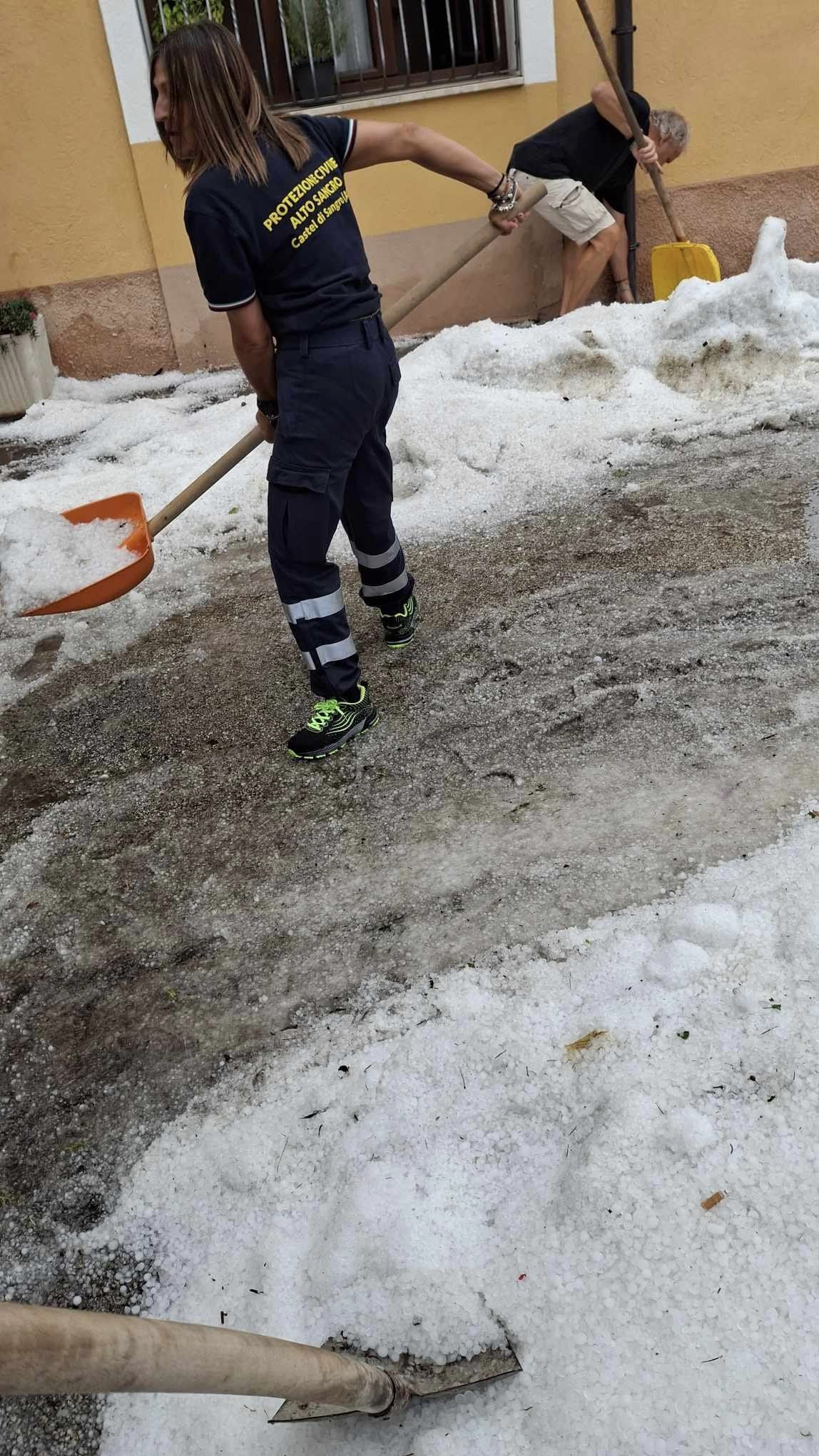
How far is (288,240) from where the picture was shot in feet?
8.58

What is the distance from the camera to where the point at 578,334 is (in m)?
5.35

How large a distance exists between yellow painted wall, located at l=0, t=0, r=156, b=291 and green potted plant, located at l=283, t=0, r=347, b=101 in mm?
1111

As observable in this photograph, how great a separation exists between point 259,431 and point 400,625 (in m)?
0.78

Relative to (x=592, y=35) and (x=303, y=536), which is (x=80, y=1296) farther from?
(x=592, y=35)

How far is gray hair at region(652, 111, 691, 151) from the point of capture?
6141 millimetres

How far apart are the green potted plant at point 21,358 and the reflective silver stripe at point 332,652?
4.46 metres

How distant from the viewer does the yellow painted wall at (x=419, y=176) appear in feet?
20.9

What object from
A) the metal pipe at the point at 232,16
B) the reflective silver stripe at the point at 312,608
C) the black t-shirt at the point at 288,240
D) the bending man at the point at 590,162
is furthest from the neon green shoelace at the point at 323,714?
the metal pipe at the point at 232,16

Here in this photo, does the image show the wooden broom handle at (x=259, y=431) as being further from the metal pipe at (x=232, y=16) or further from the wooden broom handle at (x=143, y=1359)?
the metal pipe at (x=232, y=16)

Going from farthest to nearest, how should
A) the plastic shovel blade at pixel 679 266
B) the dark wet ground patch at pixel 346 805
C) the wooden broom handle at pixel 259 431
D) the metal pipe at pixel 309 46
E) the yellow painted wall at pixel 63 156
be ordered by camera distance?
the metal pipe at pixel 309 46, the yellow painted wall at pixel 63 156, the plastic shovel blade at pixel 679 266, the wooden broom handle at pixel 259 431, the dark wet ground patch at pixel 346 805

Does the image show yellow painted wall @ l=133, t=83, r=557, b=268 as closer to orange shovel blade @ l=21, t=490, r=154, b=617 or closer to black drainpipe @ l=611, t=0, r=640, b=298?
black drainpipe @ l=611, t=0, r=640, b=298

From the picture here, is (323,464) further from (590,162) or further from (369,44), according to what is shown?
(369,44)

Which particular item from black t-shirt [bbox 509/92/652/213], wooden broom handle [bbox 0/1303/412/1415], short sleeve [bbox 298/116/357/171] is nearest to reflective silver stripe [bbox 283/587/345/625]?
short sleeve [bbox 298/116/357/171]

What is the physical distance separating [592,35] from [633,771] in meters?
5.24
